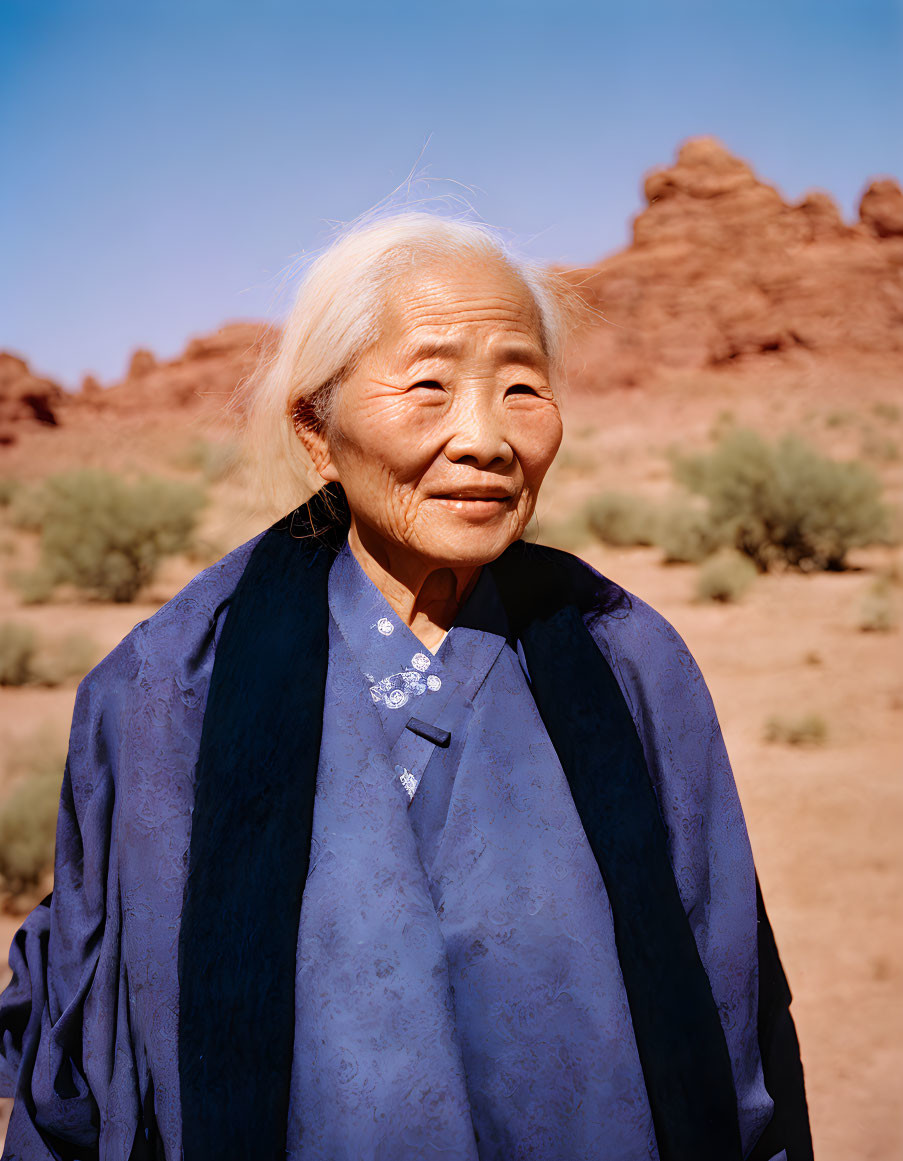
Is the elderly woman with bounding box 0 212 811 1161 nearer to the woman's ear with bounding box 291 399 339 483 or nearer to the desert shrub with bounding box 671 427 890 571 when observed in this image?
the woman's ear with bounding box 291 399 339 483

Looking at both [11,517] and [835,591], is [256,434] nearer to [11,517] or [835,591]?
[835,591]

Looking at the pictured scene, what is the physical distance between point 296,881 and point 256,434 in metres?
0.85

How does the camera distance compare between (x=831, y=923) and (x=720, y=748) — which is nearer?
(x=720, y=748)

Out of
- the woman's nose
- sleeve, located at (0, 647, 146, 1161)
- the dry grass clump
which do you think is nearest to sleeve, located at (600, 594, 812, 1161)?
the woman's nose

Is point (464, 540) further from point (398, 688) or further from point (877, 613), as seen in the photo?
point (877, 613)

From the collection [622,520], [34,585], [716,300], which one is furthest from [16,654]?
[716,300]

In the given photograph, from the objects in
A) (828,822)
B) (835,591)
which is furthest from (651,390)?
(828,822)

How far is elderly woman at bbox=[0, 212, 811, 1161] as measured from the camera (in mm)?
1279

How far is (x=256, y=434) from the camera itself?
176 centimetres

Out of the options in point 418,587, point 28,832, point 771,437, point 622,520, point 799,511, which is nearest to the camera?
point 418,587

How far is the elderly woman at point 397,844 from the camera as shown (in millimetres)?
1279

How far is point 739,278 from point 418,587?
51316 millimetres

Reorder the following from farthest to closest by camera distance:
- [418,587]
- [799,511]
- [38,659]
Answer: [799,511]
[38,659]
[418,587]

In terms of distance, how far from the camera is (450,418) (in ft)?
4.51
